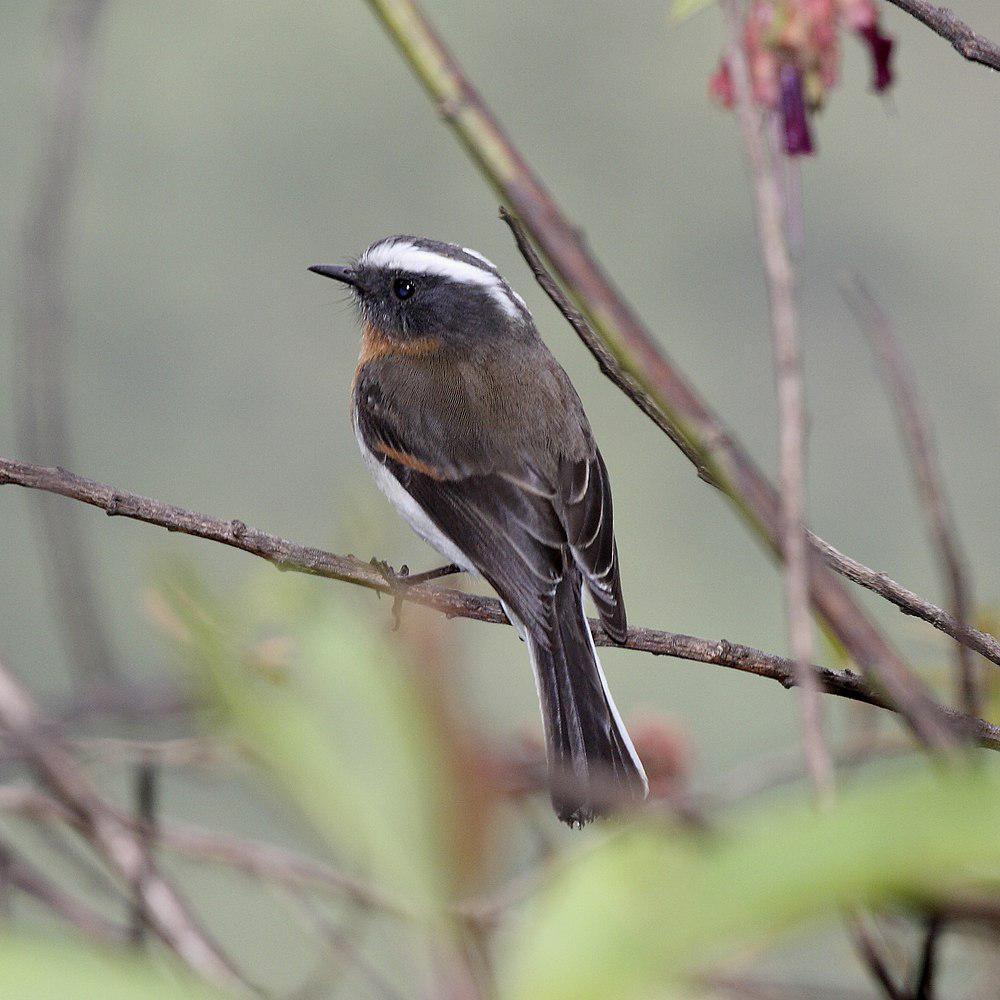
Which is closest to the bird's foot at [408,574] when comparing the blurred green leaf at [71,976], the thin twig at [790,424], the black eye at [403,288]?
the black eye at [403,288]

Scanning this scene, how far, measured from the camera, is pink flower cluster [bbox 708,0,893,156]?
3.59ft

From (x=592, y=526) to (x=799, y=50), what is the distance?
1.02 metres

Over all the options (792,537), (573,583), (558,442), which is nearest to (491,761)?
(792,537)

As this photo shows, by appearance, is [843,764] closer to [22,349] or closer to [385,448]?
[22,349]

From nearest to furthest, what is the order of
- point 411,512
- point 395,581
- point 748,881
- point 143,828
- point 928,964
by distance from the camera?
1. point 748,881
2. point 928,964
3. point 143,828
4. point 395,581
5. point 411,512

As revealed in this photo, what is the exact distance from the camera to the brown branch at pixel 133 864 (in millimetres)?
748

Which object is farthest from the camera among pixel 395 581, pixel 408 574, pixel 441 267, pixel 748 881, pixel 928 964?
pixel 441 267

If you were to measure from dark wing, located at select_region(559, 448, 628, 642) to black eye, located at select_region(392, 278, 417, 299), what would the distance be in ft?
2.01

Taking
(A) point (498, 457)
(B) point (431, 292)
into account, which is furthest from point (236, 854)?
(B) point (431, 292)

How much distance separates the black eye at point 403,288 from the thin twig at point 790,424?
6.62ft

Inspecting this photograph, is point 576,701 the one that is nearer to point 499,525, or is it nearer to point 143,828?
point 499,525

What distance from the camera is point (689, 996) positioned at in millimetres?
399

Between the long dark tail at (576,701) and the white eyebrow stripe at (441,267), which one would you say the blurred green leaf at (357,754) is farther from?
the white eyebrow stripe at (441,267)

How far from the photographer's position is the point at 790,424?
0.47 m
